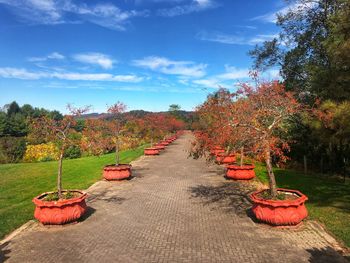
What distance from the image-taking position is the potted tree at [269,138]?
8430 millimetres

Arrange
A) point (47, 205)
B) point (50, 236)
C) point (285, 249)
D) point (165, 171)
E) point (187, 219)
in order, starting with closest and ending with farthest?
point (285, 249)
point (50, 236)
point (47, 205)
point (187, 219)
point (165, 171)

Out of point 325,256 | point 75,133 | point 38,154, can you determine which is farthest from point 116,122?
point 38,154

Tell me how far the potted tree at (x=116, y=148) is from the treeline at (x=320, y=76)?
7.71 meters

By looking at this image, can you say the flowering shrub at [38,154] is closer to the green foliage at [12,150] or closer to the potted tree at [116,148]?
the green foliage at [12,150]

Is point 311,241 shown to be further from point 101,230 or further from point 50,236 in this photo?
point 50,236

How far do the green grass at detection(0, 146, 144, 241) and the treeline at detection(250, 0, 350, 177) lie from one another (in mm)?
8912

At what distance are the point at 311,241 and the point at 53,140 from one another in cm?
732

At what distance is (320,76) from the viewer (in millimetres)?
11602

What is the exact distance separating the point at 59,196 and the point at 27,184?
7.32m

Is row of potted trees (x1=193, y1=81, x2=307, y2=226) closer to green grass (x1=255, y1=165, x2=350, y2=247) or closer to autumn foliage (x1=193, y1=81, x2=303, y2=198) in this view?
autumn foliage (x1=193, y1=81, x2=303, y2=198)

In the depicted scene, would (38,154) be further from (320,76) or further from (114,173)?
(320,76)

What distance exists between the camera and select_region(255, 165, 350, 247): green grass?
28.0 ft

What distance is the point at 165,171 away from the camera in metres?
18.7

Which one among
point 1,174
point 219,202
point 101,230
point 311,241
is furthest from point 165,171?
point 311,241
